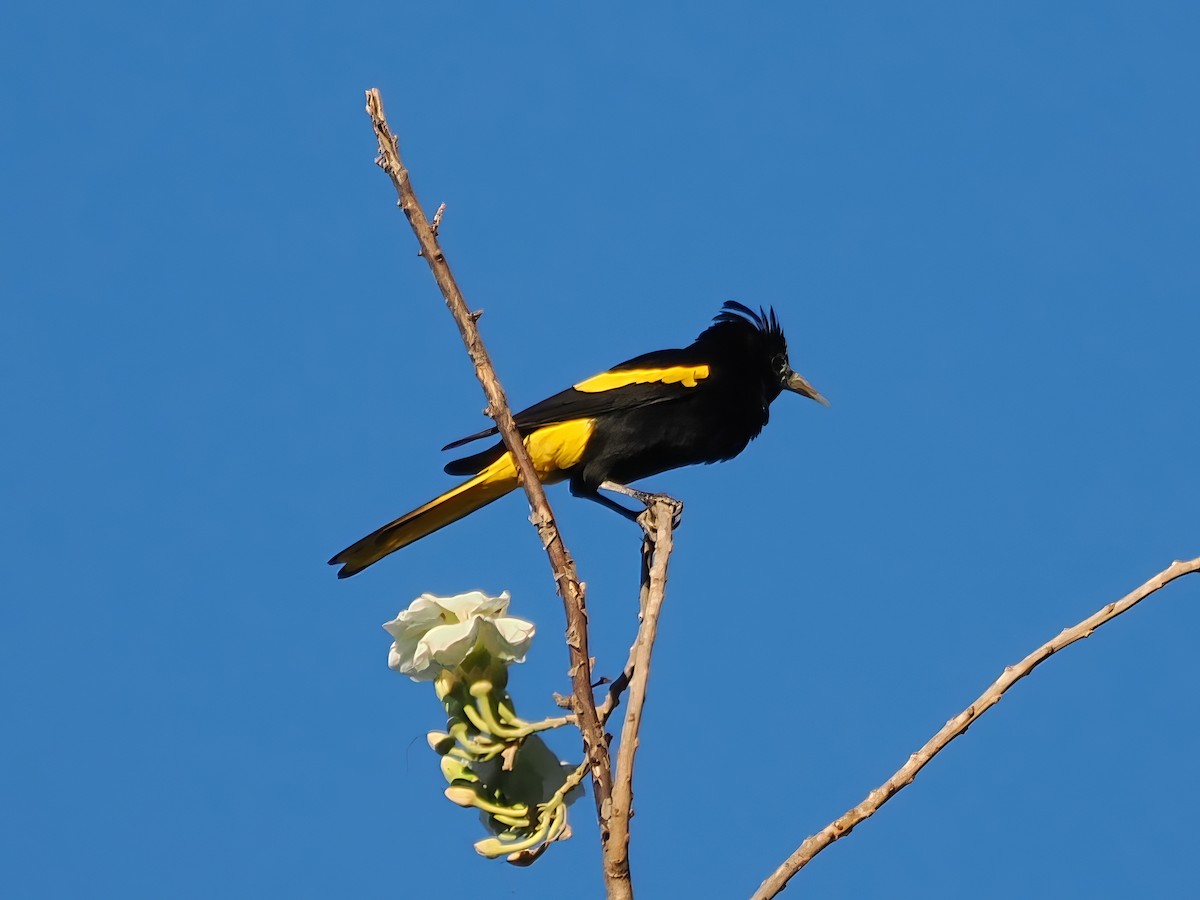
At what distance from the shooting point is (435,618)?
242 cm

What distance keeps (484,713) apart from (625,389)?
11.4 feet

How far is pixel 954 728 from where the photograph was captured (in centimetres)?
214

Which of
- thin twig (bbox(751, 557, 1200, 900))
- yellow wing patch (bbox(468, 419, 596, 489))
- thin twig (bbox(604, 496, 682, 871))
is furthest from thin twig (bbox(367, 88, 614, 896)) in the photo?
yellow wing patch (bbox(468, 419, 596, 489))

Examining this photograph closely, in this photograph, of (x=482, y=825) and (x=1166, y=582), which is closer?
(x=1166, y=582)

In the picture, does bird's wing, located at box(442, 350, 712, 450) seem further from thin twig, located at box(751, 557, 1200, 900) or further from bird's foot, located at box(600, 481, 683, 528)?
thin twig, located at box(751, 557, 1200, 900)

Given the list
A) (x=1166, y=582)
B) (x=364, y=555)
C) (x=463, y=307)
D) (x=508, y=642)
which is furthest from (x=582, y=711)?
(x=364, y=555)

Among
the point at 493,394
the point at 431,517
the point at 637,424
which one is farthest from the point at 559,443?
the point at 493,394

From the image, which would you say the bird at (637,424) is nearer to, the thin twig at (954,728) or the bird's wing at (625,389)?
the bird's wing at (625,389)

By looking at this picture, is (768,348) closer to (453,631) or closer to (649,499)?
(649,499)

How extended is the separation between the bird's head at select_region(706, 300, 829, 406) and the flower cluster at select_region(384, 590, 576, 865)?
420 centimetres

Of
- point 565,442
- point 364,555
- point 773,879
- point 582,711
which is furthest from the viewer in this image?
point 565,442

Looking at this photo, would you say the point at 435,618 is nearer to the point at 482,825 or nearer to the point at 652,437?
the point at 482,825

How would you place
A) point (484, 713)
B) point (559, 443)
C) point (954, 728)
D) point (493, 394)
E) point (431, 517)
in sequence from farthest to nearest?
1. point (559, 443)
2. point (431, 517)
3. point (493, 394)
4. point (484, 713)
5. point (954, 728)

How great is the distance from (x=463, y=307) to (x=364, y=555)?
2.34 m
